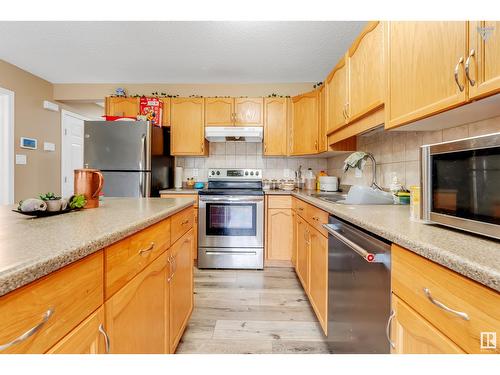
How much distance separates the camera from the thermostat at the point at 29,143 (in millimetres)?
3386

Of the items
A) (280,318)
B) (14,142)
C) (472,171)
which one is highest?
(14,142)

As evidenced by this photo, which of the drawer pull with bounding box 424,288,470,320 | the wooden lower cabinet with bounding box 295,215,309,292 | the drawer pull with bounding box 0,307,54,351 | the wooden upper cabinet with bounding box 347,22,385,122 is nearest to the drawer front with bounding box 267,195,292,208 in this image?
the wooden lower cabinet with bounding box 295,215,309,292

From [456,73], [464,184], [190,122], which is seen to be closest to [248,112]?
[190,122]

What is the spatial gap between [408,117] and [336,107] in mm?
1123

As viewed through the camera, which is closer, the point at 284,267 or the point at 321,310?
the point at 321,310

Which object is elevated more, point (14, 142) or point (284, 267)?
point (14, 142)

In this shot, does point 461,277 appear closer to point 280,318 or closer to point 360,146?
point 280,318

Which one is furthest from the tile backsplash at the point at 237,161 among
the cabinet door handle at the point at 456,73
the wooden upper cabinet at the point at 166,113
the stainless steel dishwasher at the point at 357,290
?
the cabinet door handle at the point at 456,73

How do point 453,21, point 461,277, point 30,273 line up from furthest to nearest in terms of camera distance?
point 453,21
point 461,277
point 30,273

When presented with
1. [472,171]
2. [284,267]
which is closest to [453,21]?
[472,171]

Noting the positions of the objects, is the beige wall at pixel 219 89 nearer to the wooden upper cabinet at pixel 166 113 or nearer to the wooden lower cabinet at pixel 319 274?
the wooden upper cabinet at pixel 166 113

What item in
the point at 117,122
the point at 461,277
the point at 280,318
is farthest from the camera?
the point at 117,122

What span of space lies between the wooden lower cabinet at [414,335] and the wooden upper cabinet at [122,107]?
136 inches

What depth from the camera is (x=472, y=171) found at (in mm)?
778
